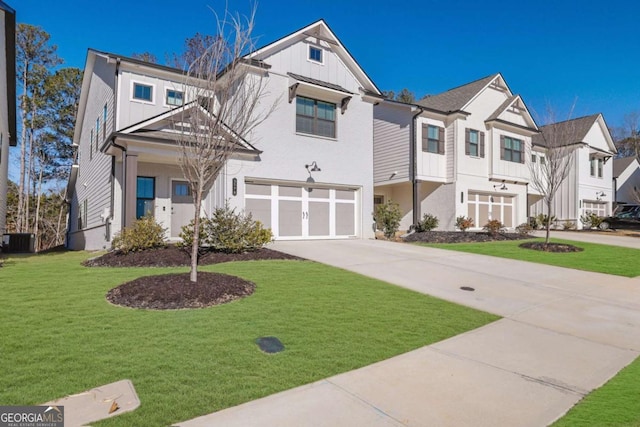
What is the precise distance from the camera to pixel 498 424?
297cm

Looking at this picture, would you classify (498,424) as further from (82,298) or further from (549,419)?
(82,298)

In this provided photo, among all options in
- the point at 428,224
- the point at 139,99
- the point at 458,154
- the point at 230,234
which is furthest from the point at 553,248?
the point at 139,99

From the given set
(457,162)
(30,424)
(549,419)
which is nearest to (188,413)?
(30,424)

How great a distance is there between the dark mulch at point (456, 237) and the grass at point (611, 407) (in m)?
13.0

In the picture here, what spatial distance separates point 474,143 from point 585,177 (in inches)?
526

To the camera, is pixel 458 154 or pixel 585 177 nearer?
pixel 458 154

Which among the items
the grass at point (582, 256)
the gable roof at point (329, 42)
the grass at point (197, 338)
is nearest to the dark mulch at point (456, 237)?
the grass at point (582, 256)

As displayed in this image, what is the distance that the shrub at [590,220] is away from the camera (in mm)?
24359

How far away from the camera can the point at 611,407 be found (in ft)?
10.5

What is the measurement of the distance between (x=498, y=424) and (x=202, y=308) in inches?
162

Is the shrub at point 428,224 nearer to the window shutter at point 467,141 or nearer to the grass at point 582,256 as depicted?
the grass at point 582,256

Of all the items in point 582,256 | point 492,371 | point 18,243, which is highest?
point 582,256

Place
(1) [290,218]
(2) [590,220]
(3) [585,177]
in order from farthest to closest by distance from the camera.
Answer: (3) [585,177] < (2) [590,220] < (1) [290,218]

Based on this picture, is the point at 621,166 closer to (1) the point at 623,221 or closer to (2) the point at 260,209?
(1) the point at 623,221
